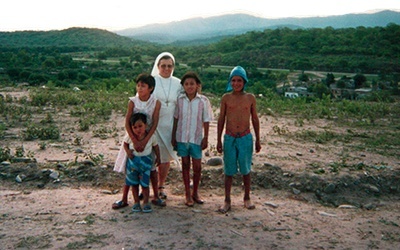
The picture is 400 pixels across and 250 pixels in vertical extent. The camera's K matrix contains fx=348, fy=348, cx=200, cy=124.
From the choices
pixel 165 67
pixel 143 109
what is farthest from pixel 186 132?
pixel 165 67

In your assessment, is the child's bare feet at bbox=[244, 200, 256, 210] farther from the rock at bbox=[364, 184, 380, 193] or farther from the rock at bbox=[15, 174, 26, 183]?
the rock at bbox=[15, 174, 26, 183]

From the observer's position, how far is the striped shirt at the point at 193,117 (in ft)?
11.7

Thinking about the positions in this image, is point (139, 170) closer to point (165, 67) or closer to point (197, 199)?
point (197, 199)

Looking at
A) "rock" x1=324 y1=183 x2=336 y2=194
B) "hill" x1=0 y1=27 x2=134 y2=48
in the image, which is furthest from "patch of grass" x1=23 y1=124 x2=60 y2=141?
"hill" x1=0 y1=27 x2=134 y2=48

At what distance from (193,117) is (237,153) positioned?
593 mm

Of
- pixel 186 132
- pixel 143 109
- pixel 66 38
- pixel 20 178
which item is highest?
pixel 66 38

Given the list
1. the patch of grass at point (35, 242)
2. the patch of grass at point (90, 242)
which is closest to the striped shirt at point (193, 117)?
the patch of grass at point (90, 242)

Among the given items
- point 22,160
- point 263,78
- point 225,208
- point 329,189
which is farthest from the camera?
point 263,78

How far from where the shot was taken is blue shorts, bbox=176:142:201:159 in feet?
11.8

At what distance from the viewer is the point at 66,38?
72.4m

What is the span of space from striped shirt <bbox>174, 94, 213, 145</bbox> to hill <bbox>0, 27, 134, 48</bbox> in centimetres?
6870

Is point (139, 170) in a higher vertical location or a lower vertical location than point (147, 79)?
lower

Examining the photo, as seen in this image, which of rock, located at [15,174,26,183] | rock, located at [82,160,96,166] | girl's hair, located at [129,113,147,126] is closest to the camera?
girl's hair, located at [129,113,147,126]

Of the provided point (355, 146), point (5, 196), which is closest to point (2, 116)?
point (5, 196)
